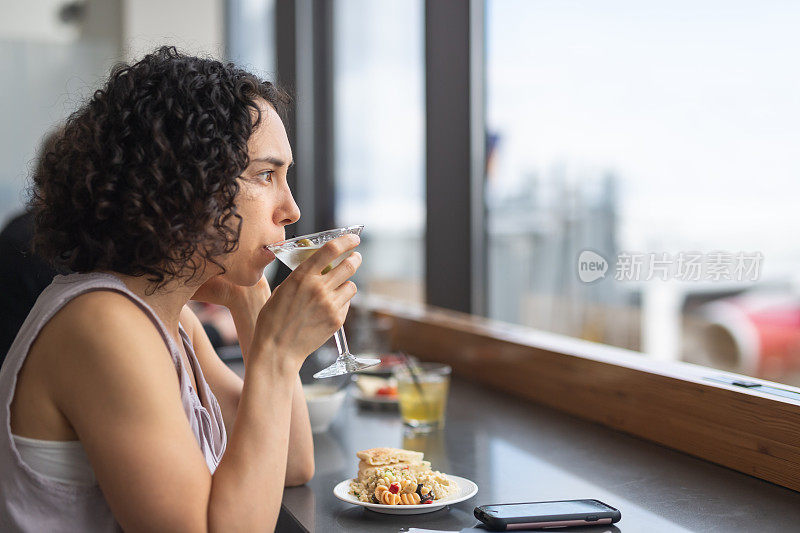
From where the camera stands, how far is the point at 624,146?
2391mm

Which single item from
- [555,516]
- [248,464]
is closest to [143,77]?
[248,464]

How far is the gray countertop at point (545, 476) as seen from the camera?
104 cm

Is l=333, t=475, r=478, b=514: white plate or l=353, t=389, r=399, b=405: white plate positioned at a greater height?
l=333, t=475, r=478, b=514: white plate

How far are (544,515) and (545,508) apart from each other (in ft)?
0.11

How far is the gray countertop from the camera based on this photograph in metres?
1.04

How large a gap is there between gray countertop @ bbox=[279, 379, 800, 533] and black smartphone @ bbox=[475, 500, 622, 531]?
0.01 metres

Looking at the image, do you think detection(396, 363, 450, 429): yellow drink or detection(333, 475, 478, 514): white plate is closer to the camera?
detection(333, 475, 478, 514): white plate

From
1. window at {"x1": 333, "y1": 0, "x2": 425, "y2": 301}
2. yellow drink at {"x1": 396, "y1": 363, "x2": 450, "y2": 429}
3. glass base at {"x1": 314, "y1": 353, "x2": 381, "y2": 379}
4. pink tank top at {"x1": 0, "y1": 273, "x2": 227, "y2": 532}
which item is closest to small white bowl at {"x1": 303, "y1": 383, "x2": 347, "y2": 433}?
yellow drink at {"x1": 396, "y1": 363, "x2": 450, "y2": 429}

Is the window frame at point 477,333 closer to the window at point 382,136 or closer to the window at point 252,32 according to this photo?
the window at point 382,136

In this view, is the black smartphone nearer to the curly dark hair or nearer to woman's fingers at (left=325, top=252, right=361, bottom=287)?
woman's fingers at (left=325, top=252, right=361, bottom=287)

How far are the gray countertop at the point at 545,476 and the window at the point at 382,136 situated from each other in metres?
1.33

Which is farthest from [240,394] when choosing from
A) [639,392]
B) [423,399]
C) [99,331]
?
[639,392]

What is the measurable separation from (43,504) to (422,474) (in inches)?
A: 18.8

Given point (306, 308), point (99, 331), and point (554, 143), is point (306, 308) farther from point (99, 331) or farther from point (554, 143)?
point (554, 143)
